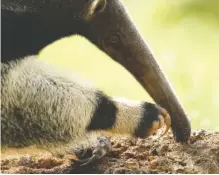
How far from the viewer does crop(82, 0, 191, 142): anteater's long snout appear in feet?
9.97

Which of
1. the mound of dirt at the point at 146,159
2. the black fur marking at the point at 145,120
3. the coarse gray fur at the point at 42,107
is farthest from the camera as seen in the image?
the mound of dirt at the point at 146,159

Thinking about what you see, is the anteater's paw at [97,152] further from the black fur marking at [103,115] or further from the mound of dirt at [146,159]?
the black fur marking at [103,115]

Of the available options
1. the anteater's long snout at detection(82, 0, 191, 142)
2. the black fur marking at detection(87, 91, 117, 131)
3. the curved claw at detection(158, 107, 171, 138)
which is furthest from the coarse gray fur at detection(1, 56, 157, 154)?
the anteater's long snout at detection(82, 0, 191, 142)

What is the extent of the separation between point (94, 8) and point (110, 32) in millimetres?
173

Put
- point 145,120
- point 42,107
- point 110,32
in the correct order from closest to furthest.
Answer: point 42,107 < point 145,120 < point 110,32

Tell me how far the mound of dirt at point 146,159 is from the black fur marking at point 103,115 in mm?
275

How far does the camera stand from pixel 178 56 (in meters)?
3.13

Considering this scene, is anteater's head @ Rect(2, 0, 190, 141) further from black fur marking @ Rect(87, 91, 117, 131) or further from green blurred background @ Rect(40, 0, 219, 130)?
black fur marking @ Rect(87, 91, 117, 131)

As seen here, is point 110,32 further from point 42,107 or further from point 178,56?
point 42,107

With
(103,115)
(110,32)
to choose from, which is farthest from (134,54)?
(103,115)

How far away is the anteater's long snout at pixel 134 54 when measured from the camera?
3039 millimetres

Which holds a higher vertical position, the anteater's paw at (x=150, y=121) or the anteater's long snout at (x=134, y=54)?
the anteater's long snout at (x=134, y=54)

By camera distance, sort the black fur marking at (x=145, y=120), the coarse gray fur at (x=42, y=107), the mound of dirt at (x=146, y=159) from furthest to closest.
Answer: the mound of dirt at (x=146, y=159), the black fur marking at (x=145, y=120), the coarse gray fur at (x=42, y=107)

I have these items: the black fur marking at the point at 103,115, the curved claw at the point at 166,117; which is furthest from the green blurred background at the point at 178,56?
the black fur marking at the point at 103,115
